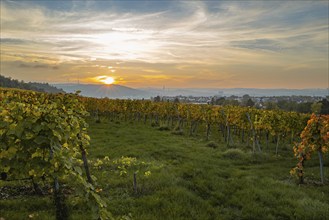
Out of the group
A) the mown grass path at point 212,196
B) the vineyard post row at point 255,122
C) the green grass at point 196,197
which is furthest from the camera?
the vineyard post row at point 255,122

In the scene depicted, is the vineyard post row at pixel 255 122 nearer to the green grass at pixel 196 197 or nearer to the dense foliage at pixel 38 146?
the green grass at pixel 196 197

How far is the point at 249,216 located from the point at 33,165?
24.4 ft

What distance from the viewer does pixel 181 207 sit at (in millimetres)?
8930

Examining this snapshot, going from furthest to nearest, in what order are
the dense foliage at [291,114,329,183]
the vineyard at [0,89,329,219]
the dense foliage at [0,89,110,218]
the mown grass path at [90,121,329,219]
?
1. the dense foliage at [291,114,329,183]
2. the mown grass path at [90,121,329,219]
3. the vineyard at [0,89,329,219]
4. the dense foliage at [0,89,110,218]

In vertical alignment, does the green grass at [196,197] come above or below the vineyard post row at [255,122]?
below

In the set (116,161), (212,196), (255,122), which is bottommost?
(212,196)

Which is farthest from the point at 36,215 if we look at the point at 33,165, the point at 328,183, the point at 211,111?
the point at 211,111

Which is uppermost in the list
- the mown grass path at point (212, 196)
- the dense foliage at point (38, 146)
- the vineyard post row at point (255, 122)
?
the dense foliage at point (38, 146)

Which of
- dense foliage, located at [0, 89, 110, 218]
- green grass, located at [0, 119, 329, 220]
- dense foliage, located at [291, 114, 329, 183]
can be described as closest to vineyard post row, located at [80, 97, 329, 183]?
dense foliage, located at [291, 114, 329, 183]

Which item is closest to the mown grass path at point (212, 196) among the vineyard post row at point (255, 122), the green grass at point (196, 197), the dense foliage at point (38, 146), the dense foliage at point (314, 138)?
the green grass at point (196, 197)

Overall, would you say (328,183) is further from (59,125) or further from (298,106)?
(298,106)

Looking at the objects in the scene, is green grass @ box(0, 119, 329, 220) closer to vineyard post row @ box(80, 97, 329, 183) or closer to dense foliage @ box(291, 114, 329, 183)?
dense foliage @ box(291, 114, 329, 183)

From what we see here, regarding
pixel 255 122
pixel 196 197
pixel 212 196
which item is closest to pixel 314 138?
pixel 212 196

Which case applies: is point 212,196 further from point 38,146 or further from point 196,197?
point 38,146
